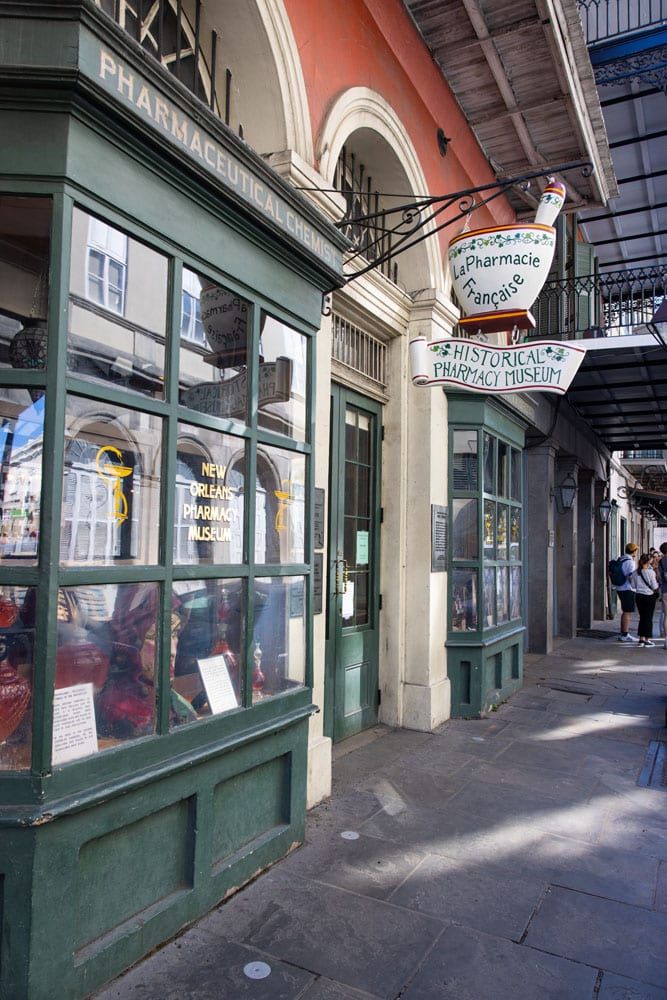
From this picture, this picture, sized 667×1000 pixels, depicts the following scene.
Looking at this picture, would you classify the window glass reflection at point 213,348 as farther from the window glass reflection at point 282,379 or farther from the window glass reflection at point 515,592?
the window glass reflection at point 515,592

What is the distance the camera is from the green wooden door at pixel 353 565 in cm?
554

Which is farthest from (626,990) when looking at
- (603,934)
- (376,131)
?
(376,131)

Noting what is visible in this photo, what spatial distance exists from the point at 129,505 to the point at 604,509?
15559 mm

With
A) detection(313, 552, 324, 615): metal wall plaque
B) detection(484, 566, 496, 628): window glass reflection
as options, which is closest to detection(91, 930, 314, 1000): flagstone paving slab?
detection(313, 552, 324, 615): metal wall plaque

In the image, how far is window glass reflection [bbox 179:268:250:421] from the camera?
3107 millimetres

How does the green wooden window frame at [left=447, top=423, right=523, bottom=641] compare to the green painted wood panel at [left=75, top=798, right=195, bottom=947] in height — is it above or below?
above

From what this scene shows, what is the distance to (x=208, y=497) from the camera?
3252mm

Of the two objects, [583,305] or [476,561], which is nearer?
[476,561]

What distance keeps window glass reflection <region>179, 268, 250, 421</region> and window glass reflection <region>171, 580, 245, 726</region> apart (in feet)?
2.75

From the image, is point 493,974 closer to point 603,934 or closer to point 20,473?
point 603,934

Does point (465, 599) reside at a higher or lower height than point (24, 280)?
lower

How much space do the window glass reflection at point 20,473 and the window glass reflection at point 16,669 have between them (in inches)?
5.3

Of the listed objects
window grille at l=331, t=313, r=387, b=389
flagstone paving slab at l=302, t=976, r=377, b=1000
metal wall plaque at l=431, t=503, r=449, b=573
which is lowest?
flagstone paving slab at l=302, t=976, r=377, b=1000

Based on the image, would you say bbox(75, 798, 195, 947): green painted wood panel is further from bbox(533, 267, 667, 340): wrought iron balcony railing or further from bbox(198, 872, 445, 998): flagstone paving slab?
bbox(533, 267, 667, 340): wrought iron balcony railing
